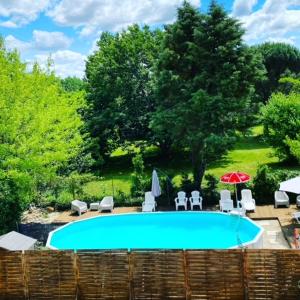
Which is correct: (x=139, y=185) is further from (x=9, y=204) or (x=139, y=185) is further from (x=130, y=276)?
(x=130, y=276)

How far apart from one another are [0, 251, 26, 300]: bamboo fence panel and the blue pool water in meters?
5.67

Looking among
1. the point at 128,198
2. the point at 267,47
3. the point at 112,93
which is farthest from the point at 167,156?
the point at 267,47

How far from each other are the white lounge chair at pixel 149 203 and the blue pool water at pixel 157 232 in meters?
0.77

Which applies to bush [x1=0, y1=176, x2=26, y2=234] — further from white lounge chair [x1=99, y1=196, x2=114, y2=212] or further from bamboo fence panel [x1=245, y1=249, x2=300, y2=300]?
bamboo fence panel [x1=245, y1=249, x2=300, y2=300]

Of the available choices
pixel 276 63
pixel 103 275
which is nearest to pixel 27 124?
pixel 103 275

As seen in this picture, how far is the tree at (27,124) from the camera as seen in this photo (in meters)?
19.0

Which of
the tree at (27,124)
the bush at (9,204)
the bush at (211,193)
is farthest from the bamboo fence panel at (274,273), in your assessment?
the bush at (211,193)

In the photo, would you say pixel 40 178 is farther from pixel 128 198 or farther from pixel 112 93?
pixel 112 93

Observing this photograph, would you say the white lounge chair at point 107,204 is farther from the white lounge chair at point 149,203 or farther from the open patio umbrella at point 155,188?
the open patio umbrella at point 155,188

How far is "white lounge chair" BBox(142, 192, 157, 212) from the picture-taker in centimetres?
2516

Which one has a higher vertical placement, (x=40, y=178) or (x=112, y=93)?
(x=112, y=93)

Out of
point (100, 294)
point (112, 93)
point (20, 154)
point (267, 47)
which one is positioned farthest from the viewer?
point (267, 47)

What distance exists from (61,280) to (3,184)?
7647 mm

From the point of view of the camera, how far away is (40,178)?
22.2 metres
